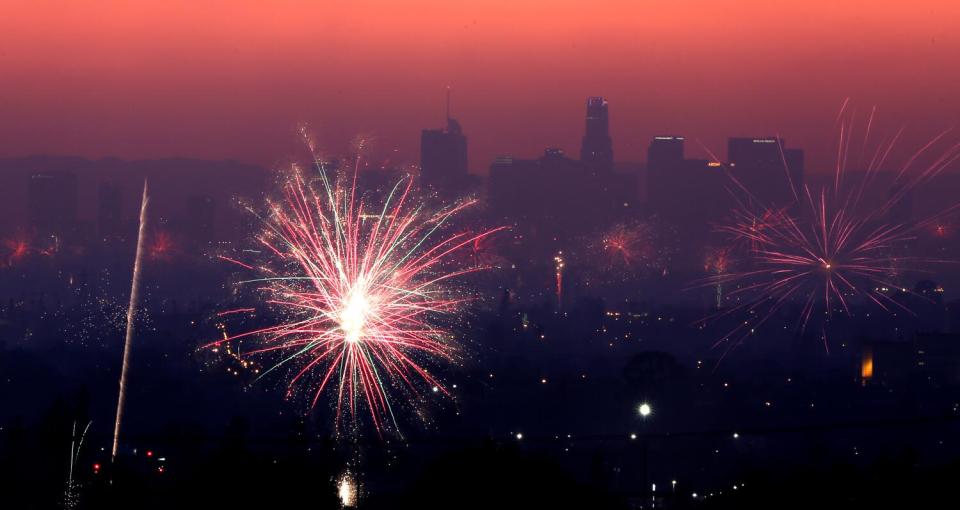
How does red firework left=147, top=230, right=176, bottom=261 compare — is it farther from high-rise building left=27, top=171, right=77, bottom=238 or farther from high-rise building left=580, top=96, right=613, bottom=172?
high-rise building left=580, top=96, right=613, bottom=172

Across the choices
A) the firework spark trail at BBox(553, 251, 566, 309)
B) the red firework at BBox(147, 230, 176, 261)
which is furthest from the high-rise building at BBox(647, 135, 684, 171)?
the red firework at BBox(147, 230, 176, 261)

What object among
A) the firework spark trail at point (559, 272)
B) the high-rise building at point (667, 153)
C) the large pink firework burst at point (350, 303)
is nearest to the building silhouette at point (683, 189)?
the high-rise building at point (667, 153)

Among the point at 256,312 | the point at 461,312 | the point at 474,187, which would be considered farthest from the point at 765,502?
the point at 474,187

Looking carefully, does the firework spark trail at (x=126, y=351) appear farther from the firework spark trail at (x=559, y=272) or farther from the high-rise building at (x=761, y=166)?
the high-rise building at (x=761, y=166)

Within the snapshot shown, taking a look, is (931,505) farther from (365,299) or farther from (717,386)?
(717,386)

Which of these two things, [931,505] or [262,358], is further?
[262,358]
